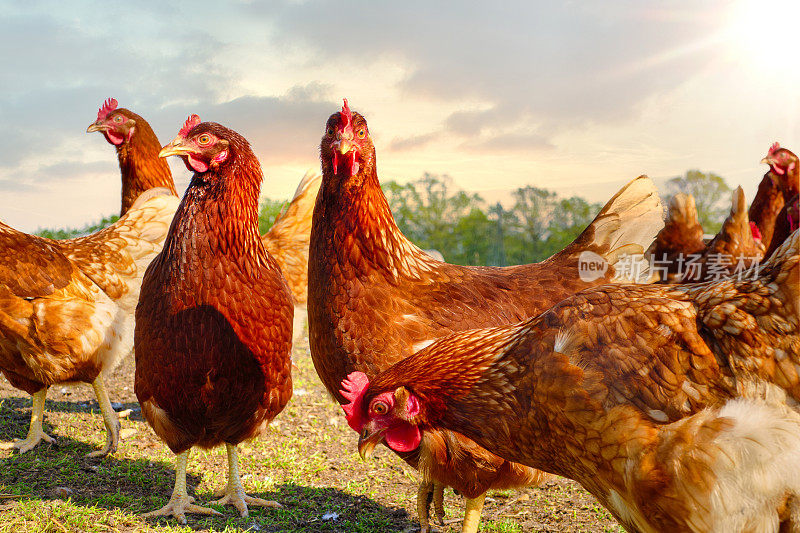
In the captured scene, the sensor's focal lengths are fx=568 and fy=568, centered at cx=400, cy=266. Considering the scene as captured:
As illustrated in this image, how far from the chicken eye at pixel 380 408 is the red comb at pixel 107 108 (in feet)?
17.0

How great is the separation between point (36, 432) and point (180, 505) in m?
1.86

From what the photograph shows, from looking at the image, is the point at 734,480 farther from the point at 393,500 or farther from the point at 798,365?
the point at 393,500

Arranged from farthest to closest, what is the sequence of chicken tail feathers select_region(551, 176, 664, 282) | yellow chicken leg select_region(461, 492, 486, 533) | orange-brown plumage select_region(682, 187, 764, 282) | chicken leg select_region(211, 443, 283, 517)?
orange-brown plumage select_region(682, 187, 764, 282), chicken tail feathers select_region(551, 176, 664, 282), chicken leg select_region(211, 443, 283, 517), yellow chicken leg select_region(461, 492, 486, 533)

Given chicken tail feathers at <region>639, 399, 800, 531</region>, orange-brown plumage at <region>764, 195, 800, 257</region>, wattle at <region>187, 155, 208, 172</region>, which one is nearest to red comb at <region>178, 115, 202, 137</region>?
wattle at <region>187, 155, 208, 172</region>

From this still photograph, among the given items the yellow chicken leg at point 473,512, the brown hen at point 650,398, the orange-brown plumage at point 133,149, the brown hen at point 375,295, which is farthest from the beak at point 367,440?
the orange-brown plumage at point 133,149

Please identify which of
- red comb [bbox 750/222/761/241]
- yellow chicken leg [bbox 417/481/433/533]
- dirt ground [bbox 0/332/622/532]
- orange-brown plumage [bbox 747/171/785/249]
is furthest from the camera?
orange-brown plumage [bbox 747/171/785/249]

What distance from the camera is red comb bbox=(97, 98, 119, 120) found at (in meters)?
6.08

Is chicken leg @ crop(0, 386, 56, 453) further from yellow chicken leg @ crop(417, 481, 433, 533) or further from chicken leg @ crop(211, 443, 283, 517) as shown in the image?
yellow chicken leg @ crop(417, 481, 433, 533)

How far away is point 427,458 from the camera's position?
2535 mm

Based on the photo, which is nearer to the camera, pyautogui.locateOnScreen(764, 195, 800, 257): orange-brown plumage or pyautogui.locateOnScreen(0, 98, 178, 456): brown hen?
pyautogui.locateOnScreen(0, 98, 178, 456): brown hen

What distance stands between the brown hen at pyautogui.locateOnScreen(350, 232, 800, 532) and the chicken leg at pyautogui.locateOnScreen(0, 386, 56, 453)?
135 inches

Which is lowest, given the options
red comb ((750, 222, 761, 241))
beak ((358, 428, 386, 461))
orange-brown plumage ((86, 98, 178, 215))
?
beak ((358, 428, 386, 461))

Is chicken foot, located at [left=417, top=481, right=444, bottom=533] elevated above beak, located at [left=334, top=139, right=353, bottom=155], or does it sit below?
below

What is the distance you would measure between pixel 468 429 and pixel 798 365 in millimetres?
1230
